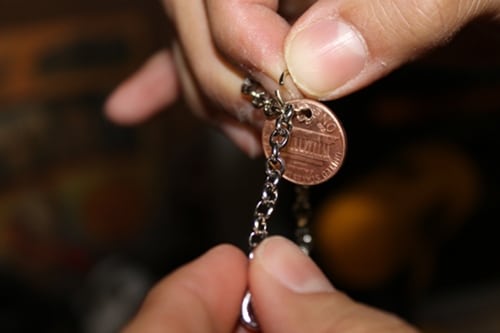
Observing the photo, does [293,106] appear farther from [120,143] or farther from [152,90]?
[120,143]

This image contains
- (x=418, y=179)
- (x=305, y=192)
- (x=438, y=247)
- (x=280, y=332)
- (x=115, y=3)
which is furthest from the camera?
(x=115, y=3)

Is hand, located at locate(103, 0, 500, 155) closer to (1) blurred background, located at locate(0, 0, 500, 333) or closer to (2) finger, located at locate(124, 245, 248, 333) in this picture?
(2) finger, located at locate(124, 245, 248, 333)

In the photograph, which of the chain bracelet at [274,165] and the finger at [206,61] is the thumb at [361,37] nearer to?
the chain bracelet at [274,165]

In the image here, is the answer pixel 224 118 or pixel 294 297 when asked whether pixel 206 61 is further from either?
pixel 294 297

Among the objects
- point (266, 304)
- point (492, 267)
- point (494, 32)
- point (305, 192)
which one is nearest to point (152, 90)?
point (305, 192)

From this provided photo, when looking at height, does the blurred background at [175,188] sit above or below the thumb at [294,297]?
below

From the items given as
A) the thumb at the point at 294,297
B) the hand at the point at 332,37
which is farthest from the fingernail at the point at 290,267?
the hand at the point at 332,37
